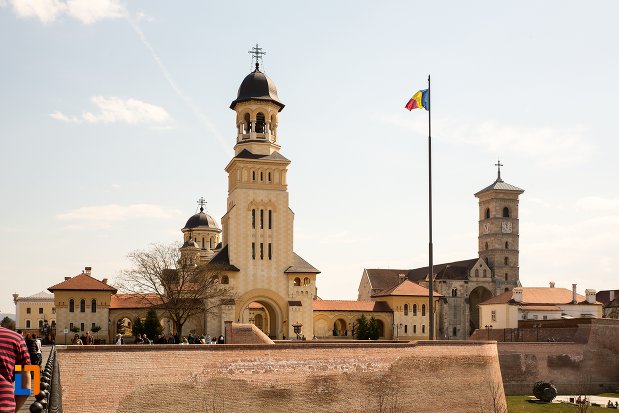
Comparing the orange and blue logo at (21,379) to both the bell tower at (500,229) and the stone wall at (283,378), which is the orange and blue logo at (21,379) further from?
the bell tower at (500,229)

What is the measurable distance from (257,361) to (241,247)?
2467 cm

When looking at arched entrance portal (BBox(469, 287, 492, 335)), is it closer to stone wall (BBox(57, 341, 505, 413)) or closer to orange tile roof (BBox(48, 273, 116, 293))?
orange tile roof (BBox(48, 273, 116, 293))

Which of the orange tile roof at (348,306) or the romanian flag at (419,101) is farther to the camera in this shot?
the orange tile roof at (348,306)

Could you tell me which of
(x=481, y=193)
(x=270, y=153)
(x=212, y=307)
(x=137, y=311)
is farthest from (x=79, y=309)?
(x=481, y=193)

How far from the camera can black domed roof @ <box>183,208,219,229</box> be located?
87750mm

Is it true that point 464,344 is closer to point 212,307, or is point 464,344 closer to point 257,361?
point 257,361

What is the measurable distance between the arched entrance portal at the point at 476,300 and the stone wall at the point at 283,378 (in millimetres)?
47416

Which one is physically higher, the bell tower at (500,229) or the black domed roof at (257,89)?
the black domed roof at (257,89)

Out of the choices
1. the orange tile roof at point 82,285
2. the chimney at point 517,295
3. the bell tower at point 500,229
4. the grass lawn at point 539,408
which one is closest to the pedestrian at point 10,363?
the grass lawn at point 539,408

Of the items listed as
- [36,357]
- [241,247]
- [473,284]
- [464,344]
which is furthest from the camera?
[473,284]

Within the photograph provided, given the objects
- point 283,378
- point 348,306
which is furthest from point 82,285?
point 283,378

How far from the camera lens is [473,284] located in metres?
86.4

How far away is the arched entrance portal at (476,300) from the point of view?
84.6m

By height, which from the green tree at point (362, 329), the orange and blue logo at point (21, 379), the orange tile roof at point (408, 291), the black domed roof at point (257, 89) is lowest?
the green tree at point (362, 329)
